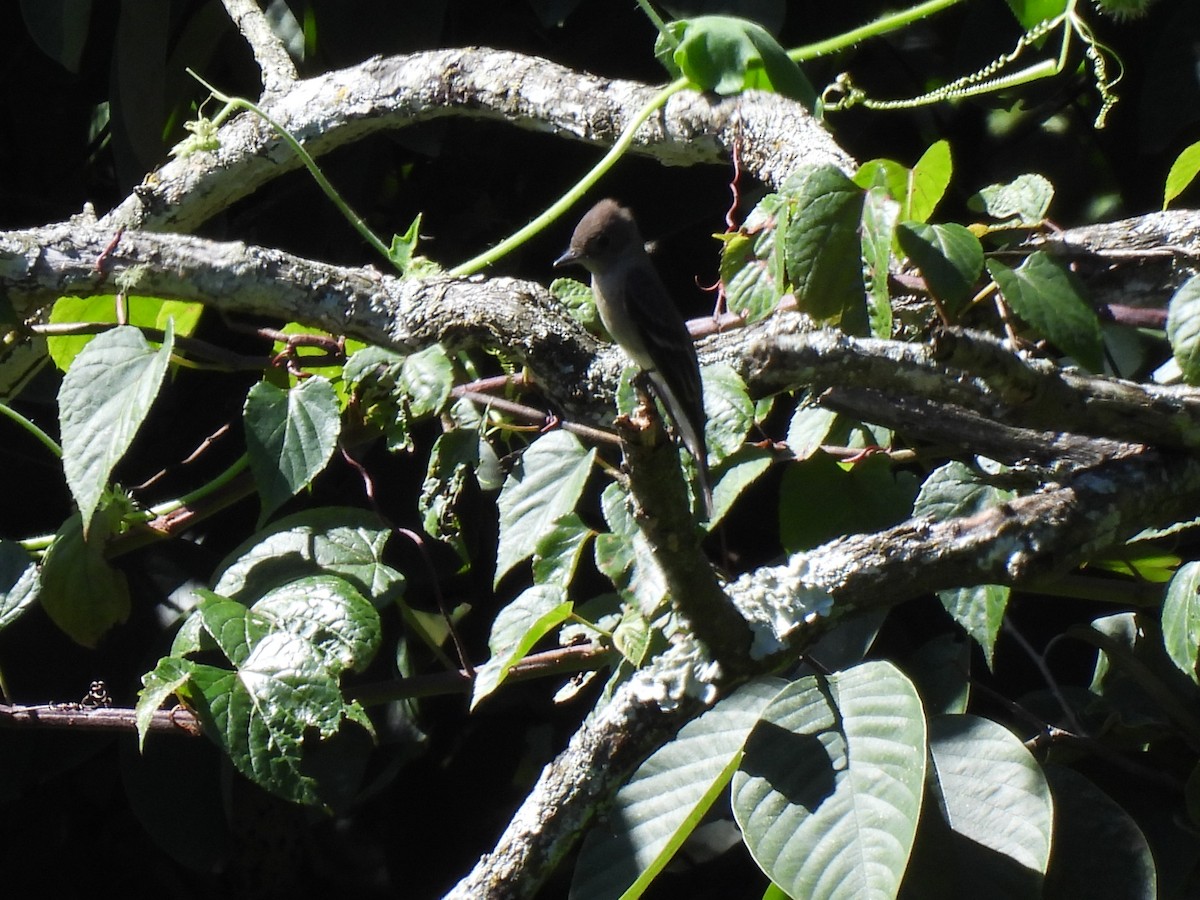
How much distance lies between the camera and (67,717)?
161 cm

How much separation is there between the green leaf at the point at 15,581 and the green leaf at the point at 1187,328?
153 cm

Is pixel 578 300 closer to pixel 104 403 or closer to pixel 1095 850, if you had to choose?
pixel 104 403

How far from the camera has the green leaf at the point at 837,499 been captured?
1.43 metres

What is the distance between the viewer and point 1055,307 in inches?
48.6

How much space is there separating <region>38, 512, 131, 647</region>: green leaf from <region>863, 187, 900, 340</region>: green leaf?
3.71ft

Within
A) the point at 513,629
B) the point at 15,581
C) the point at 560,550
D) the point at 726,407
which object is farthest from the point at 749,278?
the point at 15,581

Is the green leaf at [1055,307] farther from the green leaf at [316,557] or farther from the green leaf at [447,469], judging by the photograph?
the green leaf at [316,557]

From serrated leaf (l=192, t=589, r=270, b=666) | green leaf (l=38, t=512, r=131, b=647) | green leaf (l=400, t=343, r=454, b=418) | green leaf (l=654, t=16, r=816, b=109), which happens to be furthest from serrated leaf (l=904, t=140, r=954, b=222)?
green leaf (l=38, t=512, r=131, b=647)

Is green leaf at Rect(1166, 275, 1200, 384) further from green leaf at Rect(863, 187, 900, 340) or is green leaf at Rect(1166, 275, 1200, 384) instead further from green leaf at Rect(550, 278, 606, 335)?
green leaf at Rect(550, 278, 606, 335)

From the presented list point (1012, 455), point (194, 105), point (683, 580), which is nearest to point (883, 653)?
point (1012, 455)

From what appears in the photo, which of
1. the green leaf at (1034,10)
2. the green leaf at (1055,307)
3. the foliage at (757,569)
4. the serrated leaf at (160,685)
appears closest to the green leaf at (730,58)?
the foliage at (757,569)

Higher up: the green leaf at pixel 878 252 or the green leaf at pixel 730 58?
the green leaf at pixel 730 58

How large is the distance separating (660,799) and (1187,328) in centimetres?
76

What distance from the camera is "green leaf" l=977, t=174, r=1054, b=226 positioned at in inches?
58.4
